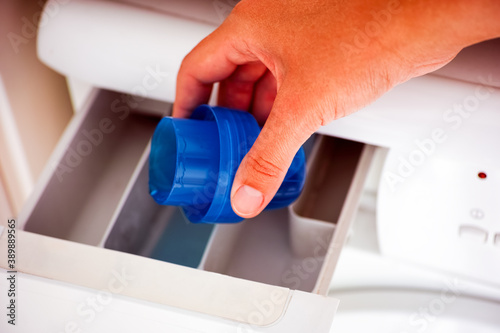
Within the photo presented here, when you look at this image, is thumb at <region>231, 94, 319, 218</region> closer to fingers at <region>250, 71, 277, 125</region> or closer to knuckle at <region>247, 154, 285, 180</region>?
knuckle at <region>247, 154, 285, 180</region>

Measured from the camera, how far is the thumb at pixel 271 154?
41 centimetres

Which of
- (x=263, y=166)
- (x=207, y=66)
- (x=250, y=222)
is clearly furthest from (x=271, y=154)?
(x=250, y=222)

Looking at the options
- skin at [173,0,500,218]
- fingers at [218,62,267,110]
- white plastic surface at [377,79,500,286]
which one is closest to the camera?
skin at [173,0,500,218]

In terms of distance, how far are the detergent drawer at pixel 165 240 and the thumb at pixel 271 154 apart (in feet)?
0.26

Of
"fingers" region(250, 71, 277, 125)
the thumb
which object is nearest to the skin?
the thumb

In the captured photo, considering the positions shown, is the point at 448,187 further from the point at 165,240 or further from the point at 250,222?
the point at 165,240

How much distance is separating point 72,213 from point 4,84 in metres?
0.20

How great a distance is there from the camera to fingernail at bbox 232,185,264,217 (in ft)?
1.39

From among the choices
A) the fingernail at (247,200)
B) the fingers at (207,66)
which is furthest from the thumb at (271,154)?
the fingers at (207,66)

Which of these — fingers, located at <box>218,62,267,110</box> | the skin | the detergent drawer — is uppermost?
fingers, located at <box>218,62,267,110</box>

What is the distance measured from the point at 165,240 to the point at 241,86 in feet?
0.82

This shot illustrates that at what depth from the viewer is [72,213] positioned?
25.4 inches

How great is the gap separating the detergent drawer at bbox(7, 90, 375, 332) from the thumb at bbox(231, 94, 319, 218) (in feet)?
0.26

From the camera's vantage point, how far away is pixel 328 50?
1.31ft
